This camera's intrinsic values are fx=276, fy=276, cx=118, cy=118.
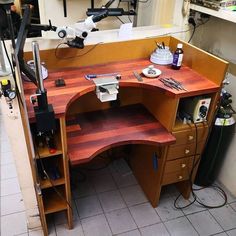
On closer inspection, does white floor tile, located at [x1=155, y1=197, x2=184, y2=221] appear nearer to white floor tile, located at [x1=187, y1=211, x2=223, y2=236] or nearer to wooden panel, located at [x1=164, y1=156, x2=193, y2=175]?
white floor tile, located at [x1=187, y1=211, x2=223, y2=236]

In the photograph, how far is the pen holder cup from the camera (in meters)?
1.88

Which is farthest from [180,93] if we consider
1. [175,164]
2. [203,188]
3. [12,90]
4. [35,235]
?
[35,235]

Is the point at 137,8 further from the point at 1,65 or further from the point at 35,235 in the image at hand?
the point at 35,235

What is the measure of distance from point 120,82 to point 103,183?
0.99 m

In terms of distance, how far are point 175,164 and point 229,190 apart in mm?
653

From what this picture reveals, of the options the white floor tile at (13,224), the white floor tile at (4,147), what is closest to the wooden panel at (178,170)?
the white floor tile at (13,224)

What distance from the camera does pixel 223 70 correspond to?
5.18 ft

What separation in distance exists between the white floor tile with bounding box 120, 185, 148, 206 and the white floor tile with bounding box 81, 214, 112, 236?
25cm

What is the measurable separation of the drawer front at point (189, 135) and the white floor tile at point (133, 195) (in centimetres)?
63

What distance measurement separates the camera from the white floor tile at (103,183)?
7.22 ft

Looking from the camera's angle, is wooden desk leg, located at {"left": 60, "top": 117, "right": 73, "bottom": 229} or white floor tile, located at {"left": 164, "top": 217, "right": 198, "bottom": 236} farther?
white floor tile, located at {"left": 164, "top": 217, "right": 198, "bottom": 236}

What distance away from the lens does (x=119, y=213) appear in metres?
2.01

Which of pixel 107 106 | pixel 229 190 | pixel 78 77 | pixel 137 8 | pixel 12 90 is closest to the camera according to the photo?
pixel 12 90

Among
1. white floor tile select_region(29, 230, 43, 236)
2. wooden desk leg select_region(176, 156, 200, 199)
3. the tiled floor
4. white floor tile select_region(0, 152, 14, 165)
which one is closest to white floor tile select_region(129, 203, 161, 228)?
the tiled floor
